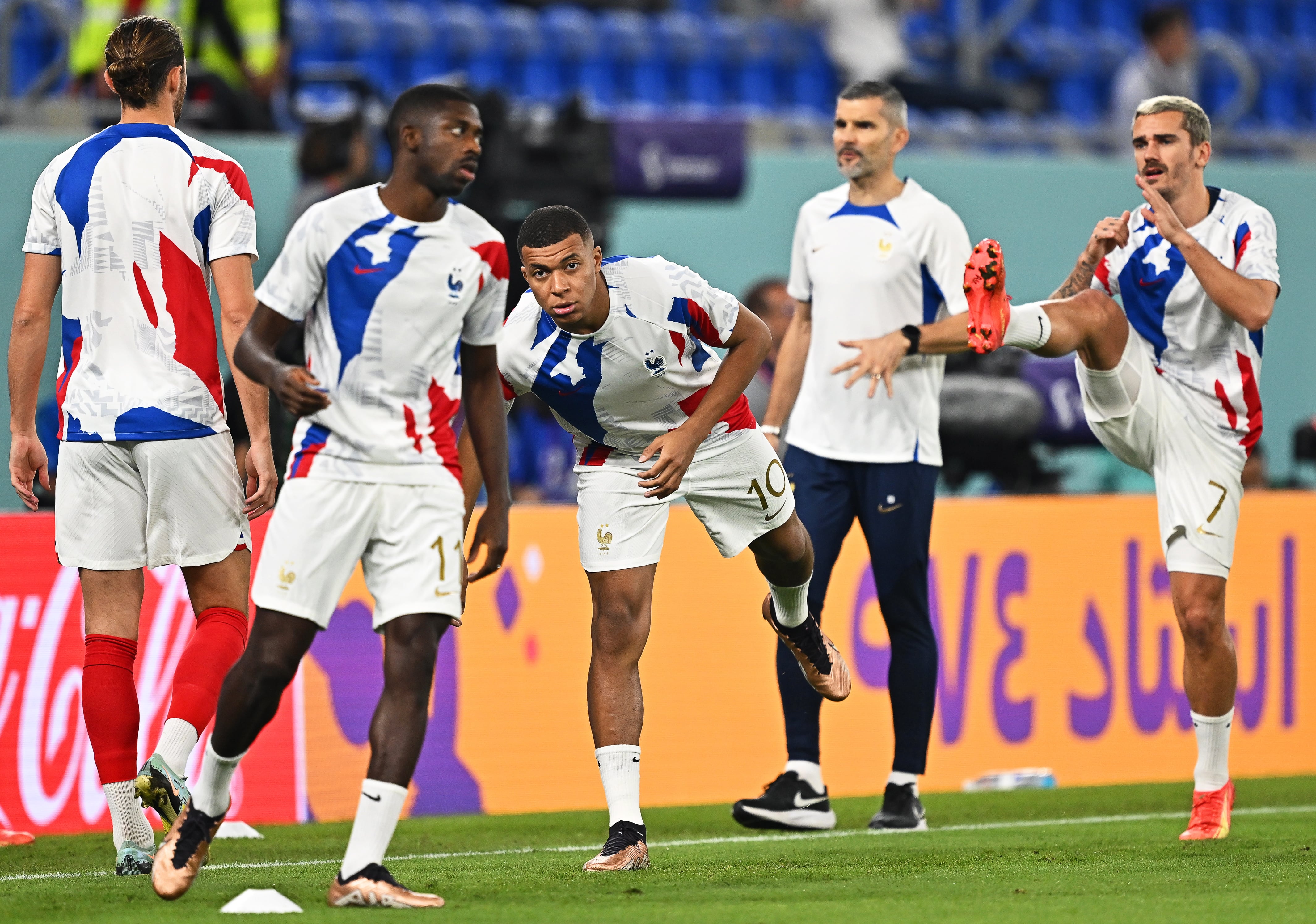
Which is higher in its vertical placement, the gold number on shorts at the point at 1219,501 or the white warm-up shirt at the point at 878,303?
the white warm-up shirt at the point at 878,303

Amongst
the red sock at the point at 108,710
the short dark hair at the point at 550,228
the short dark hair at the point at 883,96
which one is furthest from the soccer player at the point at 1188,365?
the red sock at the point at 108,710

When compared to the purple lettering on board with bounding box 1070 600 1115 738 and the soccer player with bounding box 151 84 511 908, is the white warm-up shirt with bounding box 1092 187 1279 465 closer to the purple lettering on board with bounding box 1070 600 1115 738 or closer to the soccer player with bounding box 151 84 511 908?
the purple lettering on board with bounding box 1070 600 1115 738

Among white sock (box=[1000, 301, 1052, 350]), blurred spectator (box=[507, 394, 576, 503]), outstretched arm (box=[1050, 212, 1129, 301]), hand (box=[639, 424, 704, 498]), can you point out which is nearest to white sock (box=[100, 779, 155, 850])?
hand (box=[639, 424, 704, 498])

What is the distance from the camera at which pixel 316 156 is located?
8844mm

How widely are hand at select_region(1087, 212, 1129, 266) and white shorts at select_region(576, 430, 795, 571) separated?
1.25 meters

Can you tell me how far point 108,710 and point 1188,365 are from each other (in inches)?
141

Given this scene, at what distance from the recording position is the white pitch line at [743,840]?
5.28 metres

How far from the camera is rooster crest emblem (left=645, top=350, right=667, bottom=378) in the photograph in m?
5.17

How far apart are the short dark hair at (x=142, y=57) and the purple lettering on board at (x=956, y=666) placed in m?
4.10

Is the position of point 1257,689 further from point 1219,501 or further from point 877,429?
point 877,429

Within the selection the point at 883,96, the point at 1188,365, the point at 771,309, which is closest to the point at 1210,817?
the point at 1188,365

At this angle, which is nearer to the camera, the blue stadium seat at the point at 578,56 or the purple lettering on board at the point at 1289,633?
the purple lettering on board at the point at 1289,633

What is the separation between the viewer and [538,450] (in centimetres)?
1084

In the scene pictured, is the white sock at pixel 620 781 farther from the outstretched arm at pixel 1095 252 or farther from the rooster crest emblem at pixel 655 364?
the outstretched arm at pixel 1095 252
